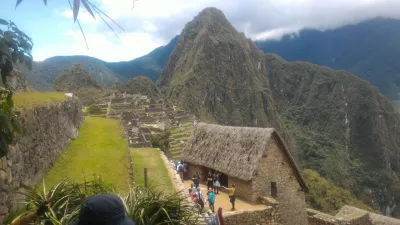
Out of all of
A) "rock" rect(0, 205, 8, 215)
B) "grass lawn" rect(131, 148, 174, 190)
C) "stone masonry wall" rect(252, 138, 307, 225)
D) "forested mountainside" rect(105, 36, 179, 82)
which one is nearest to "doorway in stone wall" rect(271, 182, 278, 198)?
"stone masonry wall" rect(252, 138, 307, 225)

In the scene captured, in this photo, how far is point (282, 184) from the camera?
1323 centimetres

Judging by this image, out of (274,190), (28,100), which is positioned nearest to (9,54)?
(28,100)

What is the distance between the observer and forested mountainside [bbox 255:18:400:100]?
164750mm

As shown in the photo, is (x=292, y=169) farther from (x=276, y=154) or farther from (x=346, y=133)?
(x=346, y=133)

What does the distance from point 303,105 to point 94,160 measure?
6037 inches

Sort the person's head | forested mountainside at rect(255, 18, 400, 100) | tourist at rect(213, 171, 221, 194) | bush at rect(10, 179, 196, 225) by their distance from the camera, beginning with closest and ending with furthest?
the person's head → bush at rect(10, 179, 196, 225) → tourist at rect(213, 171, 221, 194) → forested mountainside at rect(255, 18, 400, 100)

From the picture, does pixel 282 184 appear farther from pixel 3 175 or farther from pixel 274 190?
pixel 3 175

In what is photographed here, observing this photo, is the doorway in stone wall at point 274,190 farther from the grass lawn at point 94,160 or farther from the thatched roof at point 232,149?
the grass lawn at point 94,160

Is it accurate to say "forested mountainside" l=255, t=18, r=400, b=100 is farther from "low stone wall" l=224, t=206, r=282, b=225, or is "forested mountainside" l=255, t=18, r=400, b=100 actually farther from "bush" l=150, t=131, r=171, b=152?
"low stone wall" l=224, t=206, r=282, b=225

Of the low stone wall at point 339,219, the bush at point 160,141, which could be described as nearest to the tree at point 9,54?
the low stone wall at point 339,219

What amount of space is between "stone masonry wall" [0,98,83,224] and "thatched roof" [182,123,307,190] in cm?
649

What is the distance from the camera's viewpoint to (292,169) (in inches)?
532

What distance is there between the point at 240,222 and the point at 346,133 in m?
128

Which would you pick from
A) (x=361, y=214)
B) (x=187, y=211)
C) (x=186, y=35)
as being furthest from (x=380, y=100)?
(x=187, y=211)
